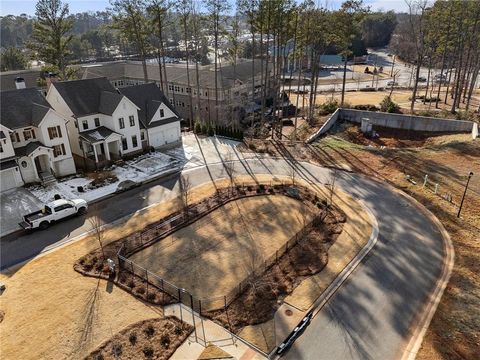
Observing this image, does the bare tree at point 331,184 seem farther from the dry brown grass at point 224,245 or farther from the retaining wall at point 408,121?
the retaining wall at point 408,121

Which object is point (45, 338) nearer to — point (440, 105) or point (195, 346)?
point (195, 346)

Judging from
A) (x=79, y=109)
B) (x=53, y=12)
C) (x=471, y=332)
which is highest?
(x=53, y=12)

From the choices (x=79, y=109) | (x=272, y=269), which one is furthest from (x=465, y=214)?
(x=79, y=109)

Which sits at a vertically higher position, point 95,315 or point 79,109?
point 79,109

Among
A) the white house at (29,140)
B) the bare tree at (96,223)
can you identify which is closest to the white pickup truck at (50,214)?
the bare tree at (96,223)

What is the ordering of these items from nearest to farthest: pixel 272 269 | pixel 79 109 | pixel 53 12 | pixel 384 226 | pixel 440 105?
pixel 272 269 → pixel 384 226 → pixel 79 109 → pixel 53 12 → pixel 440 105

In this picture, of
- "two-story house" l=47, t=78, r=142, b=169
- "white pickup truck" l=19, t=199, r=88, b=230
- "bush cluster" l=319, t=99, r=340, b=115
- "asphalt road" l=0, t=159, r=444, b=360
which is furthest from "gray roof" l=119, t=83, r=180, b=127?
"bush cluster" l=319, t=99, r=340, b=115
